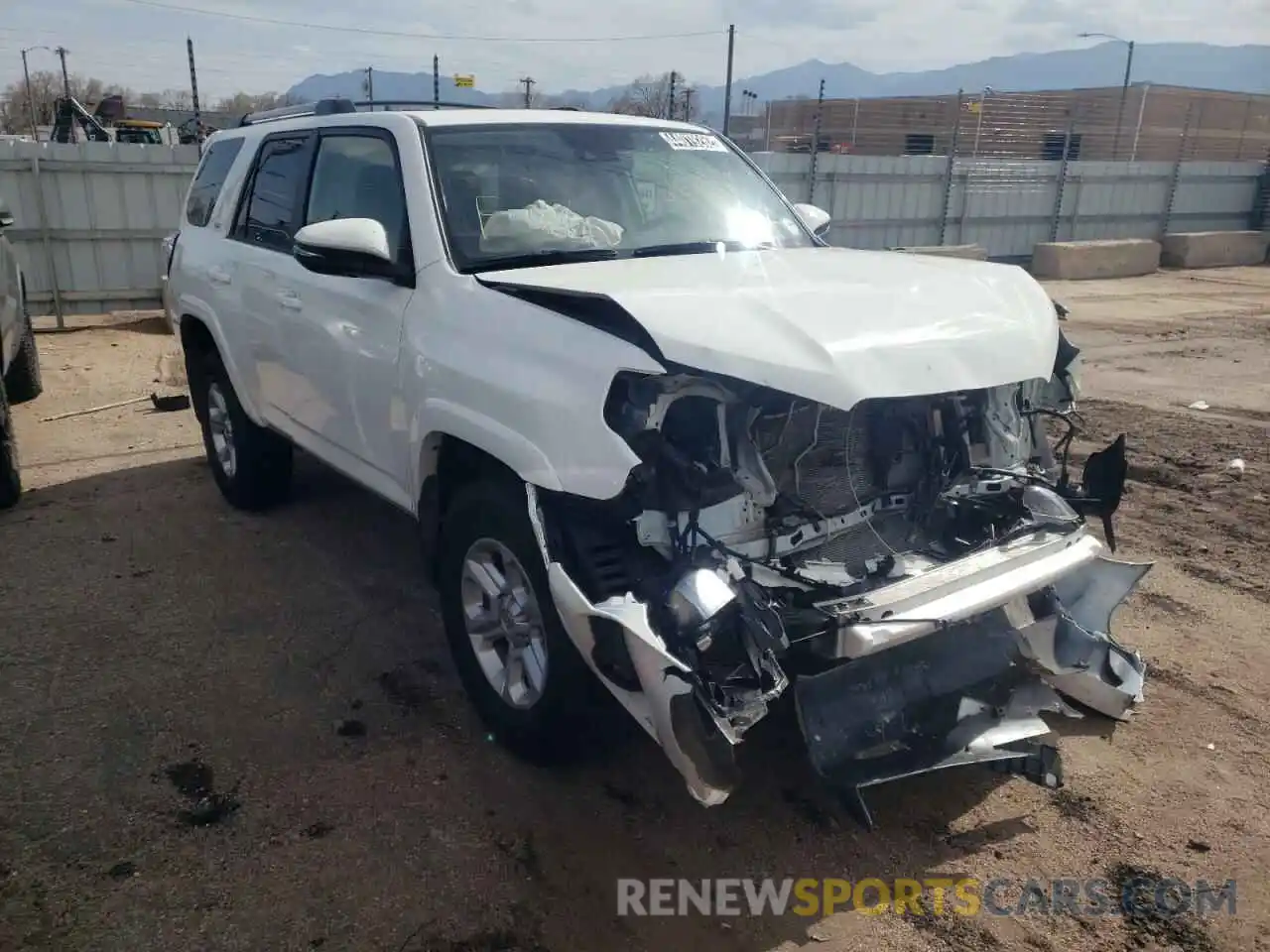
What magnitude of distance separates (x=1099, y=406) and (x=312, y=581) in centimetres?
626

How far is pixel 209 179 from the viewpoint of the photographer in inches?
224

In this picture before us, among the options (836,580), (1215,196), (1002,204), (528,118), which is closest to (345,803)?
(836,580)

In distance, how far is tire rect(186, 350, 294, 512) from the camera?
5.52 metres

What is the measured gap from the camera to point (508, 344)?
3084mm

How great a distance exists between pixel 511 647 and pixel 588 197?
69.3 inches

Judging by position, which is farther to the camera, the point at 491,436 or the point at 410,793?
the point at 410,793

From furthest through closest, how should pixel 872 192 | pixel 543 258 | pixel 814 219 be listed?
pixel 872 192 → pixel 814 219 → pixel 543 258

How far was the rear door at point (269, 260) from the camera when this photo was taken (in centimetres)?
459

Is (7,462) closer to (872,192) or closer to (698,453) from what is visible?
(698,453)

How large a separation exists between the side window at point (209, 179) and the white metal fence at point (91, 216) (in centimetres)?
616

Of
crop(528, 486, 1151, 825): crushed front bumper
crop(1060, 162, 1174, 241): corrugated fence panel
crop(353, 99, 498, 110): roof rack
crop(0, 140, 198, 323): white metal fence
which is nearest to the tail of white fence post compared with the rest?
crop(0, 140, 198, 323): white metal fence

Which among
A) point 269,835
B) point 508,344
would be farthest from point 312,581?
point 508,344

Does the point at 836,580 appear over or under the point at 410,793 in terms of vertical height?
over

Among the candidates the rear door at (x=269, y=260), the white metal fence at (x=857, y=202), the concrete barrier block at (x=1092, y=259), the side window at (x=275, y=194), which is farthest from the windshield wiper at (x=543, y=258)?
the concrete barrier block at (x=1092, y=259)
